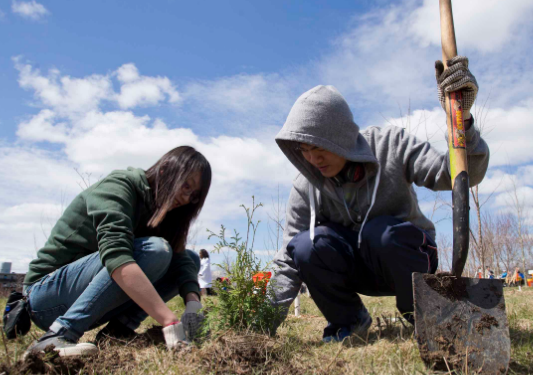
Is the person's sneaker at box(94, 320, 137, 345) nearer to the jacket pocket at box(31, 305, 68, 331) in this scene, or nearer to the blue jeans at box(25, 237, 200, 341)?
the blue jeans at box(25, 237, 200, 341)

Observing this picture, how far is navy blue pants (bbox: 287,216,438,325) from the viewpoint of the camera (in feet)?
7.68

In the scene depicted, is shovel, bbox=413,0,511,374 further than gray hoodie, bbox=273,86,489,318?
No

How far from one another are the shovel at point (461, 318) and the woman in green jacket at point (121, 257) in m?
1.20

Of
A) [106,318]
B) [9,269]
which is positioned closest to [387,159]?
[106,318]

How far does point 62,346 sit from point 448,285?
6.11 feet

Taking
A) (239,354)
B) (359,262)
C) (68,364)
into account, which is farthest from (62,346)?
(359,262)

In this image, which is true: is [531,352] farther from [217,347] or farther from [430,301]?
[217,347]

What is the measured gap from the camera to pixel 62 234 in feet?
8.32

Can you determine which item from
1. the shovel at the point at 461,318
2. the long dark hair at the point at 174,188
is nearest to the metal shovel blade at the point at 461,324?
the shovel at the point at 461,318

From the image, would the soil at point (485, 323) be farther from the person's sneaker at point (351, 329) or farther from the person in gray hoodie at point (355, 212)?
the person's sneaker at point (351, 329)

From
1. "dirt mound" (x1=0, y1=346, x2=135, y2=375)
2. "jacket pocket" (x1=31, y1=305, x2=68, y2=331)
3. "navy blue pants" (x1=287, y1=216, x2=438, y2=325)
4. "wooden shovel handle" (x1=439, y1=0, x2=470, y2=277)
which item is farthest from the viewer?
"jacket pocket" (x1=31, y1=305, x2=68, y2=331)

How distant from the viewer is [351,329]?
8.64ft

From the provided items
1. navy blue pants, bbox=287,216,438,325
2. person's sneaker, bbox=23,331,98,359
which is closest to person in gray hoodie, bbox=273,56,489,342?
navy blue pants, bbox=287,216,438,325

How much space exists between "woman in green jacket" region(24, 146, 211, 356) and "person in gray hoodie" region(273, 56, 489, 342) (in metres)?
0.64
